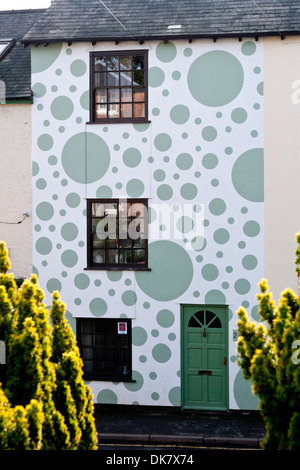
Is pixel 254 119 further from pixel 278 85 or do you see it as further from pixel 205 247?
pixel 205 247

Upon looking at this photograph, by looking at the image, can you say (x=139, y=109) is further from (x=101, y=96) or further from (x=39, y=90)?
(x=39, y=90)

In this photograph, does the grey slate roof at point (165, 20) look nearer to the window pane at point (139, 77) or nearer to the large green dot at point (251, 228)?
the window pane at point (139, 77)

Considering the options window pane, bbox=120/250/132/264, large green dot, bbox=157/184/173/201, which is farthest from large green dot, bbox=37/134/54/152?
window pane, bbox=120/250/132/264

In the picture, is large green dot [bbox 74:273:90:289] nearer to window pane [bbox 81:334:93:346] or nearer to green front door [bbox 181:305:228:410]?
window pane [bbox 81:334:93:346]

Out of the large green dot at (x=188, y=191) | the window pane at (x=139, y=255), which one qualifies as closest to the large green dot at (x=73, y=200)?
the window pane at (x=139, y=255)

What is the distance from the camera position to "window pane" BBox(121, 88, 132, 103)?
13.8 metres

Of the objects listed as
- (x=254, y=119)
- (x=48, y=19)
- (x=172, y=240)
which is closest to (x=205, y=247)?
(x=172, y=240)

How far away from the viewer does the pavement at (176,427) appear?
11.8 metres

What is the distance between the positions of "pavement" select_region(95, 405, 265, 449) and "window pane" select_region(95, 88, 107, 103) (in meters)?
7.75

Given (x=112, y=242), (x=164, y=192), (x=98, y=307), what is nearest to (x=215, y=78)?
(x=164, y=192)

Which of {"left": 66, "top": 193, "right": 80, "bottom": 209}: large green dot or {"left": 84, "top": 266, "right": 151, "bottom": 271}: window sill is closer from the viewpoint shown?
{"left": 84, "top": 266, "right": 151, "bottom": 271}: window sill

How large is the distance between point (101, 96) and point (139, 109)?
3.44 feet

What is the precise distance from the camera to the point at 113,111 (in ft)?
45.4

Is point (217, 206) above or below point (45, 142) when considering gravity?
below
